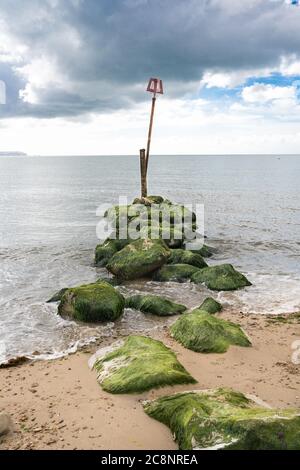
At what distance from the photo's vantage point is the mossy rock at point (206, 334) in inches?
353

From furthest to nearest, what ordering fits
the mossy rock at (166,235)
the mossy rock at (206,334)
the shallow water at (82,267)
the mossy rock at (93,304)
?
the mossy rock at (166,235) < the mossy rock at (93,304) < the shallow water at (82,267) < the mossy rock at (206,334)

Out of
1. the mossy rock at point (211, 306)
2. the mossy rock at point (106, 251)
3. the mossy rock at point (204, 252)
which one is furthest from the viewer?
the mossy rock at point (204, 252)

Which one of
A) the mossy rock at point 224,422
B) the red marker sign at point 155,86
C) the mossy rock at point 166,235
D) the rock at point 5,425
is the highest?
the red marker sign at point 155,86

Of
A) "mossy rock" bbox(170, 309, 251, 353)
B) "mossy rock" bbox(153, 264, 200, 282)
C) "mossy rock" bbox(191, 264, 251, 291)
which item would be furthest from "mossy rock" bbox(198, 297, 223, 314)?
"mossy rock" bbox(153, 264, 200, 282)

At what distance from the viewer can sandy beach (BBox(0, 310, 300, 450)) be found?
5.66 m

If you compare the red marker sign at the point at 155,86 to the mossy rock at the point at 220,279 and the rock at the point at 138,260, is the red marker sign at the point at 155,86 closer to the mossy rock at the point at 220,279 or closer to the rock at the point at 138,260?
the rock at the point at 138,260

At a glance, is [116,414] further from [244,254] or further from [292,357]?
[244,254]

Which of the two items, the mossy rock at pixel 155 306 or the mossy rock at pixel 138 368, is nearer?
the mossy rock at pixel 138 368

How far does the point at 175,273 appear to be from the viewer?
15555mm

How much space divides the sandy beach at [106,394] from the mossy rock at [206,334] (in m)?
0.20

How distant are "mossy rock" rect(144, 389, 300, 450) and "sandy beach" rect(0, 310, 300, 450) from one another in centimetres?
29

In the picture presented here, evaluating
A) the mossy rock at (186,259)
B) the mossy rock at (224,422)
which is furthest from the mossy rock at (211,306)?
the mossy rock at (224,422)
